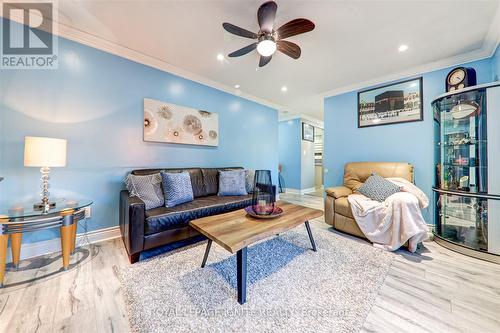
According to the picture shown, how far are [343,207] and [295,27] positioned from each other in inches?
91.8

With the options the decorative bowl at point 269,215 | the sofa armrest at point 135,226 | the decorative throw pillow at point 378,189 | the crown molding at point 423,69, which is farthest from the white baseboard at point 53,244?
the crown molding at point 423,69

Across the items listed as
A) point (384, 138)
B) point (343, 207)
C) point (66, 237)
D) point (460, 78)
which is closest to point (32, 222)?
point (66, 237)

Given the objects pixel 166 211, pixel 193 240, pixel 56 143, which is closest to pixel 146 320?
pixel 166 211

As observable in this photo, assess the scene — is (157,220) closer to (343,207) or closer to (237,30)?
(237,30)

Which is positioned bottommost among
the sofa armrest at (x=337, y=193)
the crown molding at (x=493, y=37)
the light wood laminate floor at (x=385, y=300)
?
the light wood laminate floor at (x=385, y=300)

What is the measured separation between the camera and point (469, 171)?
89.7 inches

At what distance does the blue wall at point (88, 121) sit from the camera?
6.53 feet

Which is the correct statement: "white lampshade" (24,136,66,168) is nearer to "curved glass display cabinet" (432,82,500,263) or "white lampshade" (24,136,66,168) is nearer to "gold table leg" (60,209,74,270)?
"gold table leg" (60,209,74,270)

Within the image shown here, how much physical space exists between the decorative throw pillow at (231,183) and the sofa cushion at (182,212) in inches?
13.0

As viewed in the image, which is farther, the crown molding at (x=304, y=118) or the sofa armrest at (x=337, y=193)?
the crown molding at (x=304, y=118)

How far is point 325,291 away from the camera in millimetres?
1533

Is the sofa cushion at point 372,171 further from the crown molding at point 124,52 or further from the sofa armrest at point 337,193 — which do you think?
the crown molding at point 124,52

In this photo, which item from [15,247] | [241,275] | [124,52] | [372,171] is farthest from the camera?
[372,171]

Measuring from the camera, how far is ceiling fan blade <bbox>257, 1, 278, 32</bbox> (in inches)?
63.9
